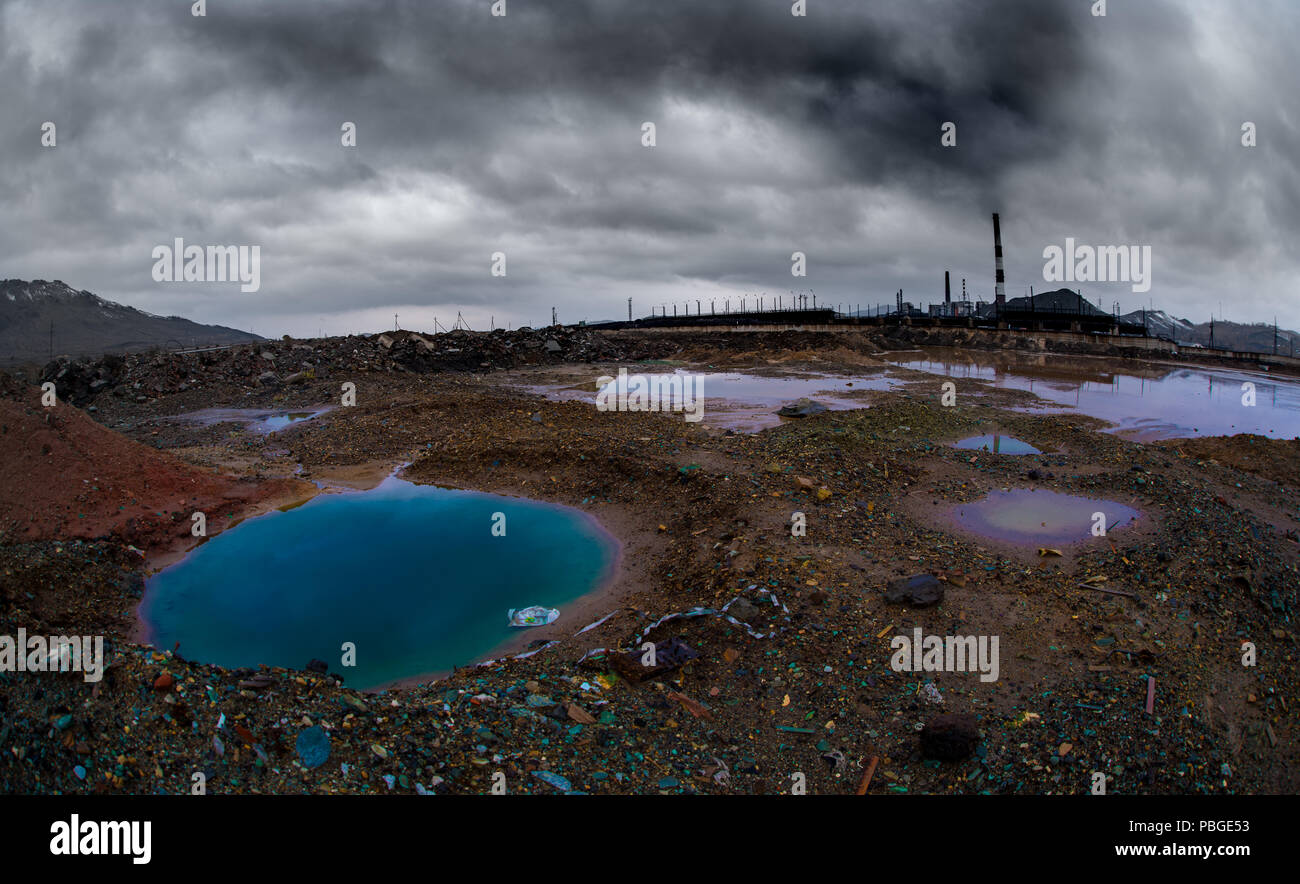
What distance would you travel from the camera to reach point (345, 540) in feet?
34.3

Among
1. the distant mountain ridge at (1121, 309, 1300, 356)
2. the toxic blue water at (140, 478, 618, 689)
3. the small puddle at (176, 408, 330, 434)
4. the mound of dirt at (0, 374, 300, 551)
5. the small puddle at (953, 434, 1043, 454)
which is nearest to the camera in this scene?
the toxic blue water at (140, 478, 618, 689)

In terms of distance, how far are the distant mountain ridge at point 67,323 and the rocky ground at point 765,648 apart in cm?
7847

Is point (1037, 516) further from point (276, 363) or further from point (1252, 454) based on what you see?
point (276, 363)

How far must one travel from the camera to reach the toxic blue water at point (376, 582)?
25.0ft

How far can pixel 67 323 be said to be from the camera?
86500 mm

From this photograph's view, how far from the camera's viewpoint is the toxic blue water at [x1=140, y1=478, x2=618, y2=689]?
762 cm

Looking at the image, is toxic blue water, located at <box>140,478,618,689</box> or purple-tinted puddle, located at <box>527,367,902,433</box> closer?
toxic blue water, located at <box>140,478,618,689</box>

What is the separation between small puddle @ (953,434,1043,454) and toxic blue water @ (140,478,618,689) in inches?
334

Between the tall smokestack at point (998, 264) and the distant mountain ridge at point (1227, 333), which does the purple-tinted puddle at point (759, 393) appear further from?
the distant mountain ridge at point (1227, 333)
